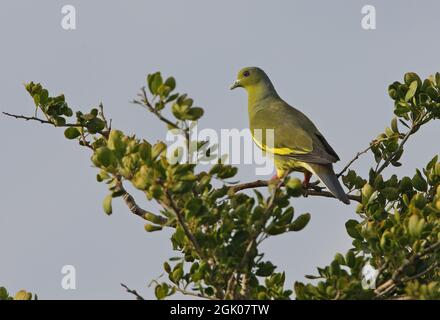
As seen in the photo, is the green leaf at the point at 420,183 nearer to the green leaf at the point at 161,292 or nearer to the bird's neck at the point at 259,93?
the green leaf at the point at 161,292

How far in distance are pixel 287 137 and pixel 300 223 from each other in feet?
12.1

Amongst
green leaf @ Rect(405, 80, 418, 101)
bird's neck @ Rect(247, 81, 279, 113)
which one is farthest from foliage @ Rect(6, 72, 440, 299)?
bird's neck @ Rect(247, 81, 279, 113)

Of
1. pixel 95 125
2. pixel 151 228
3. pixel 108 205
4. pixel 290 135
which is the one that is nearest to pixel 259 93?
pixel 290 135

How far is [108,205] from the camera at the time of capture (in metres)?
6.08

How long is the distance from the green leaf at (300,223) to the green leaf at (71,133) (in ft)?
8.85

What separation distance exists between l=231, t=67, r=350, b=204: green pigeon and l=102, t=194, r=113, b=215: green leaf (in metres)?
2.89

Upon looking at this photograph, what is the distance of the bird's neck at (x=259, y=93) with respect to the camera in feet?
36.7

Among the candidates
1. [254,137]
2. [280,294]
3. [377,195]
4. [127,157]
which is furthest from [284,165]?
[127,157]

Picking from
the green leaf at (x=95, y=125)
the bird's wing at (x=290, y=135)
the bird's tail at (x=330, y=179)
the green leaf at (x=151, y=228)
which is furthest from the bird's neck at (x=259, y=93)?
the green leaf at (x=151, y=228)

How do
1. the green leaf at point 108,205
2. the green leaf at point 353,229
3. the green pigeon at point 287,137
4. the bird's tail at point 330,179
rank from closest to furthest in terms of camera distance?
the green leaf at point 108,205 < the green leaf at point 353,229 < the bird's tail at point 330,179 < the green pigeon at point 287,137

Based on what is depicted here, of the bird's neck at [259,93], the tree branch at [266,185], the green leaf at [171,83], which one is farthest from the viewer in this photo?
the bird's neck at [259,93]
